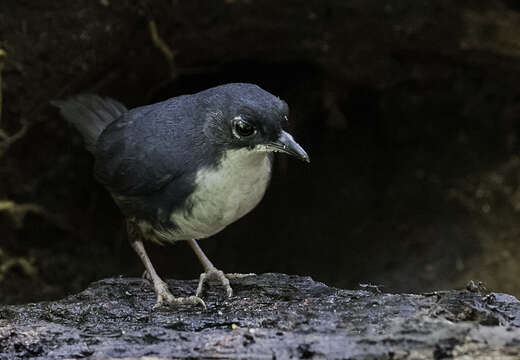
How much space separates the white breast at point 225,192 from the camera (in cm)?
336

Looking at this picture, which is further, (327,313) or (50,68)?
(50,68)

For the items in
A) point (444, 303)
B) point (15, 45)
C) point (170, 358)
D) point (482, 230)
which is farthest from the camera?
point (482, 230)

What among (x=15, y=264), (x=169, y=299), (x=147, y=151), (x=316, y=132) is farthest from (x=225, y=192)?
(x=316, y=132)

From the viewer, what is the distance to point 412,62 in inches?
208

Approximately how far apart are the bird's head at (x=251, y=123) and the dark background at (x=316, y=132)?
1.43 meters

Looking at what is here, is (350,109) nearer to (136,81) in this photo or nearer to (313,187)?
(313,187)

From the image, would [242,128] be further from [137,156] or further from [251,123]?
Result: [137,156]

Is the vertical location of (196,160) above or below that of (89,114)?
below

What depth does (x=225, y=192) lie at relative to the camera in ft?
11.1

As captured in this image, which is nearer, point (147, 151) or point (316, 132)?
point (147, 151)

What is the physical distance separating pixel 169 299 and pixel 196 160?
2.47 feet

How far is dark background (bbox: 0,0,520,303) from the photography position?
15.0 feet

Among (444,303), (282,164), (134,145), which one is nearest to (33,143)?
(134,145)

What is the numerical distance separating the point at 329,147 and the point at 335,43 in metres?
1.39
